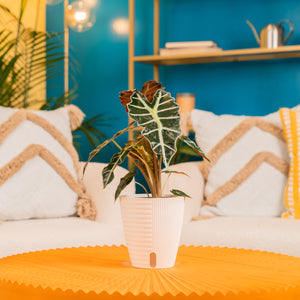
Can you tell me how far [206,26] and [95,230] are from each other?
5.82 feet

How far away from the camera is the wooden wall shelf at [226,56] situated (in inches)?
109

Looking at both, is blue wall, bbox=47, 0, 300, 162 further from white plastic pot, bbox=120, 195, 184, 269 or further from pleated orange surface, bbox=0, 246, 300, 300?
white plastic pot, bbox=120, 195, 184, 269

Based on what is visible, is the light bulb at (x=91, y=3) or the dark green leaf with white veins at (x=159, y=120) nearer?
the dark green leaf with white veins at (x=159, y=120)

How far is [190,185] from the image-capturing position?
217 centimetres

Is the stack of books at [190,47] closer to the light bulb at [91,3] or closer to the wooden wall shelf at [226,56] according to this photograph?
the wooden wall shelf at [226,56]

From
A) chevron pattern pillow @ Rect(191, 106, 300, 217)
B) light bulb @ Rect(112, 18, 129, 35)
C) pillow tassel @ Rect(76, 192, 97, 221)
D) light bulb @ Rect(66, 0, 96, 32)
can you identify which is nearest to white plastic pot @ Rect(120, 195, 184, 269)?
pillow tassel @ Rect(76, 192, 97, 221)

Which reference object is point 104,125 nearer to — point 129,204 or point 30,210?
point 30,210

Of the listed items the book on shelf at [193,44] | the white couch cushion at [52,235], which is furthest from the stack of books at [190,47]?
the white couch cushion at [52,235]

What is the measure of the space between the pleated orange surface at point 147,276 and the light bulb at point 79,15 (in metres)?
2.24

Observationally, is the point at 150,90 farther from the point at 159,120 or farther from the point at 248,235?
the point at 248,235

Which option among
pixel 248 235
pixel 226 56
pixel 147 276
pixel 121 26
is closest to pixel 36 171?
pixel 248 235

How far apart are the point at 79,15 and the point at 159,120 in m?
2.45

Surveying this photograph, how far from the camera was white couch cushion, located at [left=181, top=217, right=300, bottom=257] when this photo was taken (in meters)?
1.79

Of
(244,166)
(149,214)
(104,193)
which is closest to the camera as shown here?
(149,214)
